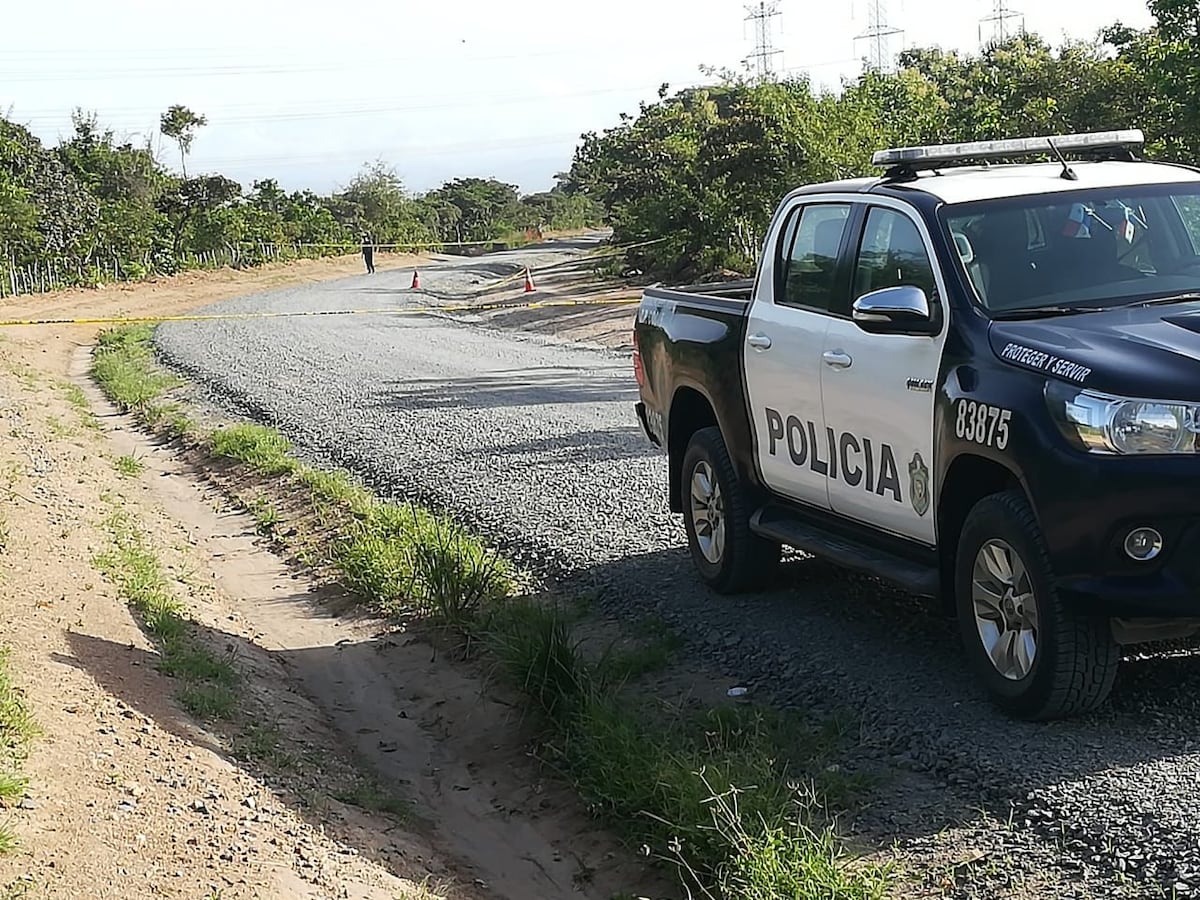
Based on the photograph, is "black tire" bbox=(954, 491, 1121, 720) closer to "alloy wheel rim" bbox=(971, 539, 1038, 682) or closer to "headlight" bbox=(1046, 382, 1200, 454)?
"alloy wheel rim" bbox=(971, 539, 1038, 682)

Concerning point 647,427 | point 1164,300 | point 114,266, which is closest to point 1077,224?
point 1164,300

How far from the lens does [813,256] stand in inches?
278

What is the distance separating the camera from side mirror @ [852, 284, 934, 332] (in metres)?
5.77

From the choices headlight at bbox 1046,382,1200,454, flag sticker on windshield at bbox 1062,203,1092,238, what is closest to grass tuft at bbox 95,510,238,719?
headlight at bbox 1046,382,1200,454

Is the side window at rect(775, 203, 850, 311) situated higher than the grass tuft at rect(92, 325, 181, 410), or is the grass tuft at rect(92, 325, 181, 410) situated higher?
the side window at rect(775, 203, 850, 311)

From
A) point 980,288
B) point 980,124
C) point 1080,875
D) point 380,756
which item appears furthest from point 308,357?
point 1080,875

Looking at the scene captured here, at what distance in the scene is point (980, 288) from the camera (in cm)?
592

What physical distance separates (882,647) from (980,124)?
55.2 ft

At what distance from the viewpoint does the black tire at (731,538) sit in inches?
299

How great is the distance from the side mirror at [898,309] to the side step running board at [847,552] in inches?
38.2

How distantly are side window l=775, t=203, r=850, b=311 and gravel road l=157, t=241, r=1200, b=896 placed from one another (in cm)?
154

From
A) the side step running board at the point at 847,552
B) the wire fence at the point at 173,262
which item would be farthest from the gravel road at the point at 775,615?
the wire fence at the point at 173,262

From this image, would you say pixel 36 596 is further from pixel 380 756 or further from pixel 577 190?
pixel 577 190

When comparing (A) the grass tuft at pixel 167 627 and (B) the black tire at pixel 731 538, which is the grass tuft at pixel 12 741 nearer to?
(A) the grass tuft at pixel 167 627
